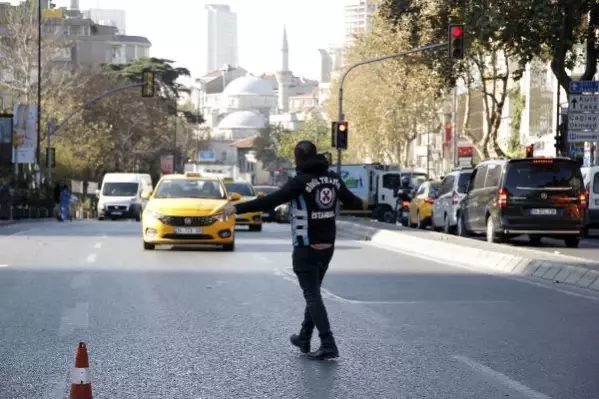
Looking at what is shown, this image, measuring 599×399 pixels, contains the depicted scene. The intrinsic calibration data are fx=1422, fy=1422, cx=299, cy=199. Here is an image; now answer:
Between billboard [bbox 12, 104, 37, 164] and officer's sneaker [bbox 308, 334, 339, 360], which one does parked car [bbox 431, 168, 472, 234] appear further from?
officer's sneaker [bbox 308, 334, 339, 360]

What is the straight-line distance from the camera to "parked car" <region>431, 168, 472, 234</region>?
3600cm

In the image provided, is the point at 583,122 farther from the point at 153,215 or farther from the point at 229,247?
the point at 153,215

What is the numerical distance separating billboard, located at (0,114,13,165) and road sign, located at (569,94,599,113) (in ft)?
91.2

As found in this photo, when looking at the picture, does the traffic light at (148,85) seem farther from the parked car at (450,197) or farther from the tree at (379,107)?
the parked car at (450,197)

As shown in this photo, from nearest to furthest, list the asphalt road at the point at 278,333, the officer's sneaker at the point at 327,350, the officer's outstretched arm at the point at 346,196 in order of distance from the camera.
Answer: the asphalt road at the point at 278,333
the officer's sneaker at the point at 327,350
the officer's outstretched arm at the point at 346,196

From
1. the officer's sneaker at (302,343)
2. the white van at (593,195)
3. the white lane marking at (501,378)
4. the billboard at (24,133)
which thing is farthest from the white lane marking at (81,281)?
the billboard at (24,133)

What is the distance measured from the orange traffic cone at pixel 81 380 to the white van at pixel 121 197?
53027mm

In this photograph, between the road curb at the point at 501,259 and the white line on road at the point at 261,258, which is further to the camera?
the white line on road at the point at 261,258

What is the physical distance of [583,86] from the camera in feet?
109

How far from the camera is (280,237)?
113 ft

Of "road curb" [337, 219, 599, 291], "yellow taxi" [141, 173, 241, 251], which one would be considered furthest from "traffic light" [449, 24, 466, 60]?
"yellow taxi" [141, 173, 241, 251]

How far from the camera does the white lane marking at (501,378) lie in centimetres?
906

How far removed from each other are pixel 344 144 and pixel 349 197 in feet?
119

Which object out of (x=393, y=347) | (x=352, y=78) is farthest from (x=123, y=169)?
(x=393, y=347)
